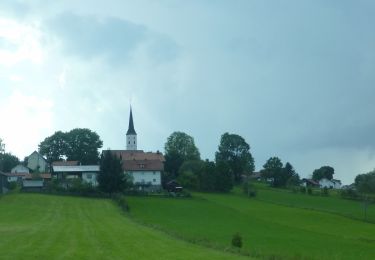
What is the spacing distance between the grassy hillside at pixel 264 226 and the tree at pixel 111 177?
18.7 feet

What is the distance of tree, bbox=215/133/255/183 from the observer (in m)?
165

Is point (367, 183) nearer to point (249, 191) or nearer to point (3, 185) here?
point (249, 191)

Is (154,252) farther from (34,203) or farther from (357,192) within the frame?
(357,192)

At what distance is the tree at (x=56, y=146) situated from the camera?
173500 millimetres

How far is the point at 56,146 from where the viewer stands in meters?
174

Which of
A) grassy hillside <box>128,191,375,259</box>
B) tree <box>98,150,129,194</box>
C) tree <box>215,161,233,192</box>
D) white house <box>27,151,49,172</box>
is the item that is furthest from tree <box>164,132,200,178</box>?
grassy hillside <box>128,191,375,259</box>

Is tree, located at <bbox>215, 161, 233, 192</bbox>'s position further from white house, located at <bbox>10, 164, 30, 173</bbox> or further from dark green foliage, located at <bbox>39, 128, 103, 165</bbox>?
white house, located at <bbox>10, 164, 30, 173</bbox>

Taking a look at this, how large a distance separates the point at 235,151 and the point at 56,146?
50663mm

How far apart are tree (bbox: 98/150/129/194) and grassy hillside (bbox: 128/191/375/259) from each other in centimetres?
571

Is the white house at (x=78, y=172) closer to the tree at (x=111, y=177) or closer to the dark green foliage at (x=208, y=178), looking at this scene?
the dark green foliage at (x=208, y=178)

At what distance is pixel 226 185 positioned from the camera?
128m

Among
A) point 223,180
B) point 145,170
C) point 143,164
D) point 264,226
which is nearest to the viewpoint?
point 264,226

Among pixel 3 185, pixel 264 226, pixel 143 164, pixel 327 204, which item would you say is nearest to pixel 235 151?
pixel 143 164

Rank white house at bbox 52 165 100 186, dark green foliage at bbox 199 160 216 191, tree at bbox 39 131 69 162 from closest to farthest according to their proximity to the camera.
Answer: dark green foliage at bbox 199 160 216 191 < white house at bbox 52 165 100 186 < tree at bbox 39 131 69 162
